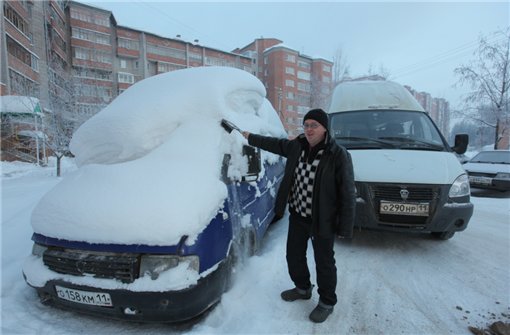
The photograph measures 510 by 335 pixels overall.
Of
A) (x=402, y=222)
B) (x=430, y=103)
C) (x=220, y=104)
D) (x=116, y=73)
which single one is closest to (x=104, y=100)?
(x=220, y=104)

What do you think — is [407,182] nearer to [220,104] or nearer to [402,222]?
[402,222]

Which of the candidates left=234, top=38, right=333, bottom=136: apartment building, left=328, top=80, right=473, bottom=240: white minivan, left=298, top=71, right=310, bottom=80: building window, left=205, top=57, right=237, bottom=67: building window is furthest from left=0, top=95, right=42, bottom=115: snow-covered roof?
left=298, top=71, right=310, bottom=80: building window

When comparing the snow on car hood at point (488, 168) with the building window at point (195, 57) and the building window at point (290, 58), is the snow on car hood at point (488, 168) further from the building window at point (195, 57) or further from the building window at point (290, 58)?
the building window at point (290, 58)

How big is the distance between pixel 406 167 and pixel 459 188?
676 millimetres

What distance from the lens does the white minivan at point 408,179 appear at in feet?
11.3

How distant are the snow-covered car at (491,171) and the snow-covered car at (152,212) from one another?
29.8 ft

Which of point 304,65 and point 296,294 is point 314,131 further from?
point 304,65

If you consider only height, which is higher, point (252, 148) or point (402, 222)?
point (252, 148)

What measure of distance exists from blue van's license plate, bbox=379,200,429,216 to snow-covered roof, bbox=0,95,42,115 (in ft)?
55.1

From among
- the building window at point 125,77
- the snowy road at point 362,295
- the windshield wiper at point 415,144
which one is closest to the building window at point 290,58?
the building window at point 125,77

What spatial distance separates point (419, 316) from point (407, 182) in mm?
1514

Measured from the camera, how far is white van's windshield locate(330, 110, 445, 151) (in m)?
A: 4.21

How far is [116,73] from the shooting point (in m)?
42.4

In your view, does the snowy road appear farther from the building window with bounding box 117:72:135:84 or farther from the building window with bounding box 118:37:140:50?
the building window with bounding box 118:37:140:50
